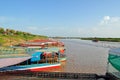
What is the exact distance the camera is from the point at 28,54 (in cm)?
2617

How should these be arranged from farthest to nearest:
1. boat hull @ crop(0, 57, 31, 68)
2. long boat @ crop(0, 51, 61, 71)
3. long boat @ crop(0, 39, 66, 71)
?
long boat @ crop(0, 51, 61, 71) → long boat @ crop(0, 39, 66, 71) → boat hull @ crop(0, 57, 31, 68)

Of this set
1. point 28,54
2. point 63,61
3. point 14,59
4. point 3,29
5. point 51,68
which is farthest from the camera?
point 3,29

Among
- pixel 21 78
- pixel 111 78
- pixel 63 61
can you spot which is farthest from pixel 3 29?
pixel 111 78

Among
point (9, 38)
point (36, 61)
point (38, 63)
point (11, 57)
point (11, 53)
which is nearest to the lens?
point (11, 57)

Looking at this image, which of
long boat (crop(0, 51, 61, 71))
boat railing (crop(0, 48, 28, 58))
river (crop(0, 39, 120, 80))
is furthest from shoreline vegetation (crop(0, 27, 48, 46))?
boat railing (crop(0, 48, 28, 58))

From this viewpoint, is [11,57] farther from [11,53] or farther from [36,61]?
[36,61]

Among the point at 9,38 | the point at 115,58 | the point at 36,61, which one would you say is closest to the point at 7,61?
the point at 36,61

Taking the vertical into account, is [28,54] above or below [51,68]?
above

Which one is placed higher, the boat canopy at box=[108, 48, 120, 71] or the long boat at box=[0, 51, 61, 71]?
the boat canopy at box=[108, 48, 120, 71]

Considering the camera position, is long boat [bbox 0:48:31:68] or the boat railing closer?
long boat [bbox 0:48:31:68]

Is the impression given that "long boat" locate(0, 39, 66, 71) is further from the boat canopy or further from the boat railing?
the boat canopy

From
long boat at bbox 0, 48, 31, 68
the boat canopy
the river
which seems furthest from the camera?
the river

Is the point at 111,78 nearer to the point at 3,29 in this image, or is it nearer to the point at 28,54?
the point at 28,54

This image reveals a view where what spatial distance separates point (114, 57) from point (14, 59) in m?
11.0
